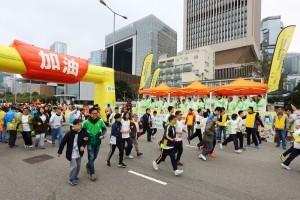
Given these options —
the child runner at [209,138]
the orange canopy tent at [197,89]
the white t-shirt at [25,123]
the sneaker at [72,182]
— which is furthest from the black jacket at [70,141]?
the orange canopy tent at [197,89]

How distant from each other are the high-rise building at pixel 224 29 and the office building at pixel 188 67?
29.7ft

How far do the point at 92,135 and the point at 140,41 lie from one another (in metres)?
126

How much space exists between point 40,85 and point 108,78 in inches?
4564

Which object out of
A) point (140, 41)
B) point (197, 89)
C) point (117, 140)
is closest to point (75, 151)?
point (117, 140)

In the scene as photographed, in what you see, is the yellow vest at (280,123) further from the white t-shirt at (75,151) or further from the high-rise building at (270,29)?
the high-rise building at (270,29)

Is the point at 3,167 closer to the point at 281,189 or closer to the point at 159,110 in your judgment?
the point at 281,189

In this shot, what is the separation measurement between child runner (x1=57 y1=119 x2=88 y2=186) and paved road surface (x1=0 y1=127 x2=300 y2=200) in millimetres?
353

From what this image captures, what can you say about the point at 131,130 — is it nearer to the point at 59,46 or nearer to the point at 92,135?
the point at 92,135

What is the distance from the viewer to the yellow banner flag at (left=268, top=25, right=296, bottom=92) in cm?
1271

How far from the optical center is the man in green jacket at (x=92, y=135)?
5250mm

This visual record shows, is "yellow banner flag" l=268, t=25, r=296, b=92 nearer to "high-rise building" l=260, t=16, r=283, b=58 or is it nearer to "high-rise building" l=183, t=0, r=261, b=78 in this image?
"high-rise building" l=183, t=0, r=261, b=78

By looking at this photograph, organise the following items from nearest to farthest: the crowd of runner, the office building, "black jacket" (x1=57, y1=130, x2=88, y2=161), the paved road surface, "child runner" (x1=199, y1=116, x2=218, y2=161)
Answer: the paved road surface → "black jacket" (x1=57, y1=130, x2=88, y2=161) → the crowd of runner → "child runner" (x1=199, y1=116, x2=218, y2=161) → the office building

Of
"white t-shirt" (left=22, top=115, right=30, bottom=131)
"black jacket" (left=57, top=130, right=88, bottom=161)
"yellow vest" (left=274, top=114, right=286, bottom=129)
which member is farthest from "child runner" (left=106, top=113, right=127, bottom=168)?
"yellow vest" (left=274, top=114, right=286, bottom=129)

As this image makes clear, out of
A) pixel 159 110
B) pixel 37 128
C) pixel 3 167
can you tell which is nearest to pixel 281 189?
pixel 3 167
